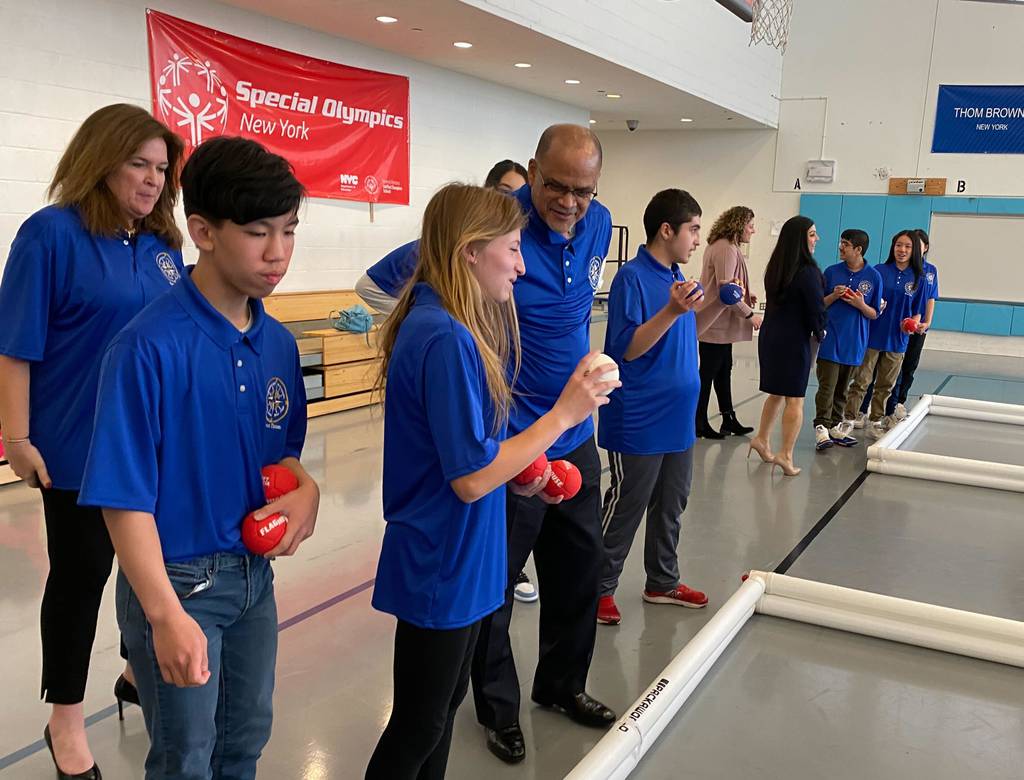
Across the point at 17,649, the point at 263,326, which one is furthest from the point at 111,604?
the point at 263,326

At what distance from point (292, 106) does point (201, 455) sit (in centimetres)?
625

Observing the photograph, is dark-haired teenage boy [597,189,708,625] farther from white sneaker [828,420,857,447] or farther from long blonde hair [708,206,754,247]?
white sneaker [828,420,857,447]

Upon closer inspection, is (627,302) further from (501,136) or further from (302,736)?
(501,136)

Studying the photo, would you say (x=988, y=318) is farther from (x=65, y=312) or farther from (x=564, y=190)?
(x=65, y=312)

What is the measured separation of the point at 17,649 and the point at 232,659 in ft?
6.24

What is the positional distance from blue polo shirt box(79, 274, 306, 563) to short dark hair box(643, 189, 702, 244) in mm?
1884

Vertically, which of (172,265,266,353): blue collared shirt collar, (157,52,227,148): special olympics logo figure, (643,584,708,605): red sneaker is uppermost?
(157,52,227,148): special olympics logo figure

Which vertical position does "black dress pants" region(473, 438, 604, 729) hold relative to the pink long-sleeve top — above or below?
below

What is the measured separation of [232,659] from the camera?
5.08 feet

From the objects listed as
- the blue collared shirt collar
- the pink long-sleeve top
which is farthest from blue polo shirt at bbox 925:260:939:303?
the blue collared shirt collar

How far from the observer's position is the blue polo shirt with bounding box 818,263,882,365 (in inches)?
244

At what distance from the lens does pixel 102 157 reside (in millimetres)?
1951

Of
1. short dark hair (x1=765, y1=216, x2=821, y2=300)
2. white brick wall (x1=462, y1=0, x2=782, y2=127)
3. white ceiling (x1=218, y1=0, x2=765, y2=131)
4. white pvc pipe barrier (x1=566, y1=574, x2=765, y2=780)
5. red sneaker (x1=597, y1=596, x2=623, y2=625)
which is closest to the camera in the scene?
white pvc pipe barrier (x1=566, y1=574, x2=765, y2=780)

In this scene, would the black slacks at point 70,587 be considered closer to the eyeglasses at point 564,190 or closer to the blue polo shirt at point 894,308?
the eyeglasses at point 564,190
